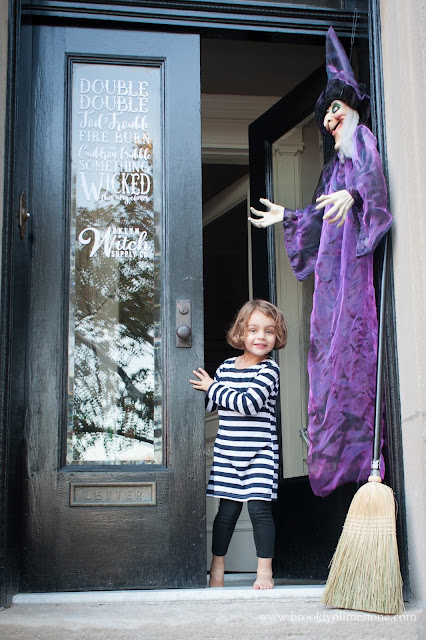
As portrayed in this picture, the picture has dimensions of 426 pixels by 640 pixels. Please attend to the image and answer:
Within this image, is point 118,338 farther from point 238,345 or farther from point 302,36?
point 302,36

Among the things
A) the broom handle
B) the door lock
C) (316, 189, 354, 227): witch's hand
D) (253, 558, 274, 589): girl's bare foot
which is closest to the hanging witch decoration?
(316, 189, 354, 227): witch's hand

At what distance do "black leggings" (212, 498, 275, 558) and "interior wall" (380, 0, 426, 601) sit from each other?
60cm

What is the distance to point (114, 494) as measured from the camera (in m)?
3.49

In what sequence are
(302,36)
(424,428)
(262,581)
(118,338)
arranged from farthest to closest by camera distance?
(302,36) < (118,338) < (262,581) < (424,428)

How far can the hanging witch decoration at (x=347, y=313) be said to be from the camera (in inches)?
140

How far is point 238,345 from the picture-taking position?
12.9 feet

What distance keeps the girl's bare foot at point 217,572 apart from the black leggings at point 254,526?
0.09ft

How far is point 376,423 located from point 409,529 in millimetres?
416

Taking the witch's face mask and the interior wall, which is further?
the witch's face mask

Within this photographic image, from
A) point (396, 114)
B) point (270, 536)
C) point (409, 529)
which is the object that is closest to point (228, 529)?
point (270, 536)

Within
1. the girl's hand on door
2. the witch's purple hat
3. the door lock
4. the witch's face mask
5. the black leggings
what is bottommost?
the black leggings

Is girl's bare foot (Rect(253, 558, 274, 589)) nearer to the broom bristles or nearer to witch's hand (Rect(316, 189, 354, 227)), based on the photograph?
the broom bristles

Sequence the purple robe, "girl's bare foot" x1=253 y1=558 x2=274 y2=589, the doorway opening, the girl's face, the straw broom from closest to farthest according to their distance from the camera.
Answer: the straw broom
"girl's bare foot" x1=253 y1=558 x2=274 y2=589
the purple robe
the girl's face
the doorway opening

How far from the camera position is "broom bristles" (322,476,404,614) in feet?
9.95
